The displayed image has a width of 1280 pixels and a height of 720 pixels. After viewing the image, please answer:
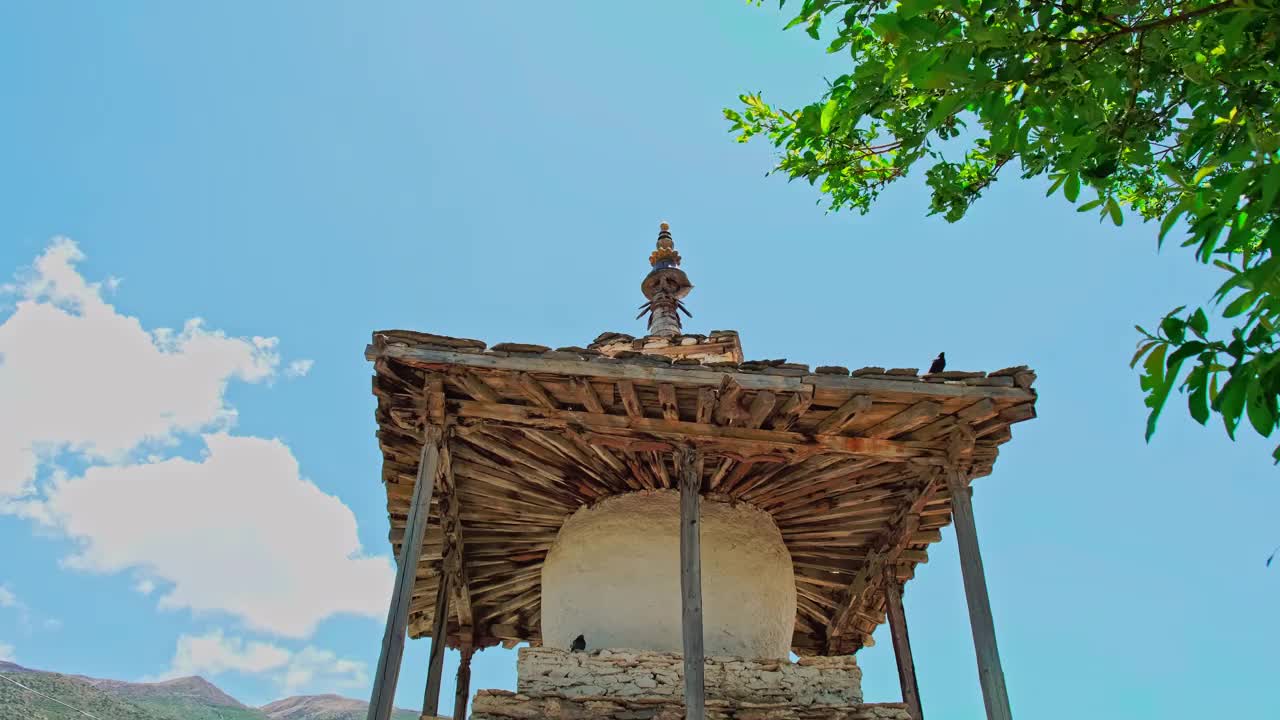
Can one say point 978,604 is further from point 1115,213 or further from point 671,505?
point 1115,213

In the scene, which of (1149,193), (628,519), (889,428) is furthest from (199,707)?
(1149,193)

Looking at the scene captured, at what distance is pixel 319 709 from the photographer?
39.7m

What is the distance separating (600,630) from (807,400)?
10.3 feet

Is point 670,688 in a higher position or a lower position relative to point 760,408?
lower

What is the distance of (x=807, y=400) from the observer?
8539 millimetres

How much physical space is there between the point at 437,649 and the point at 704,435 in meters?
4.05

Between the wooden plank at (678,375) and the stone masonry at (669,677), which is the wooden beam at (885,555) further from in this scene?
the stone masonry at (669,677)

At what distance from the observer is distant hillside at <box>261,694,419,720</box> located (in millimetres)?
37562

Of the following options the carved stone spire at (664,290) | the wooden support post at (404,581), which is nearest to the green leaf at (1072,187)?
the wooden support post at (404,581)

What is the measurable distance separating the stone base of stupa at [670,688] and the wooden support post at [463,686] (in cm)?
292

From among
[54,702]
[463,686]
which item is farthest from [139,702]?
[463,686]

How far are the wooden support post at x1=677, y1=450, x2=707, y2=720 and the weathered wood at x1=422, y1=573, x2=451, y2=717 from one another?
3.18 metres

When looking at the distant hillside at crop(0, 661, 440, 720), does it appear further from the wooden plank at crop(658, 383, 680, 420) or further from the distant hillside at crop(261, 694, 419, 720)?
the wooden plank at crop(658, 383, 680, 420)

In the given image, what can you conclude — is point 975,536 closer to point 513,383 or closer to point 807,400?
point 807,400
